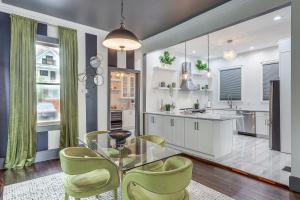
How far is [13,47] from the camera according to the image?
335cm

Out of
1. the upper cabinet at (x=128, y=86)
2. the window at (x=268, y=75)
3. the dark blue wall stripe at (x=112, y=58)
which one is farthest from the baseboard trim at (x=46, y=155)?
the window at (x=268, y=75)

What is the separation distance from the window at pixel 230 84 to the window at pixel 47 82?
6171mm

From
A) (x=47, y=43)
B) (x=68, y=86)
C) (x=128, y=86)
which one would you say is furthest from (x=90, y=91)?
(x=128, y=86)

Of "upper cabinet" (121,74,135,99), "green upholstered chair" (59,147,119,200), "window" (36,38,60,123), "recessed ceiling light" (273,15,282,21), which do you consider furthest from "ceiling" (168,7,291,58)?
"green upholstered chair" (59,147,119,200)

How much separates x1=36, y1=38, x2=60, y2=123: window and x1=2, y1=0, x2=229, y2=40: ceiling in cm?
72

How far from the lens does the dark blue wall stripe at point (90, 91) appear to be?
438cm

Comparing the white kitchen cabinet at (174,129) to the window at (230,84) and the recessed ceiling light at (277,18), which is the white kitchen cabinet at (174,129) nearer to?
the recessed ceiling light at (277,18)

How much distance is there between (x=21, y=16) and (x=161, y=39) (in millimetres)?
3086

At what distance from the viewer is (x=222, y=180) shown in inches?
117

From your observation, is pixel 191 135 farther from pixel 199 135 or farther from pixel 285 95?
pixel 285 95

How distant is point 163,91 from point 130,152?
412 cm

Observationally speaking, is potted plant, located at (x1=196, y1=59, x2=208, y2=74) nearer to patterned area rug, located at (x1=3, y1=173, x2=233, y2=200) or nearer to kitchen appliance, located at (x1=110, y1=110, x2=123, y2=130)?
kitchen appliance, located at (x1=110, y1=110, x2=123, y2=130)

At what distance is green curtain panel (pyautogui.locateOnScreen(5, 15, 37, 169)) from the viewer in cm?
335

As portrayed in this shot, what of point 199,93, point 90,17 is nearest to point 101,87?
point 90,17
